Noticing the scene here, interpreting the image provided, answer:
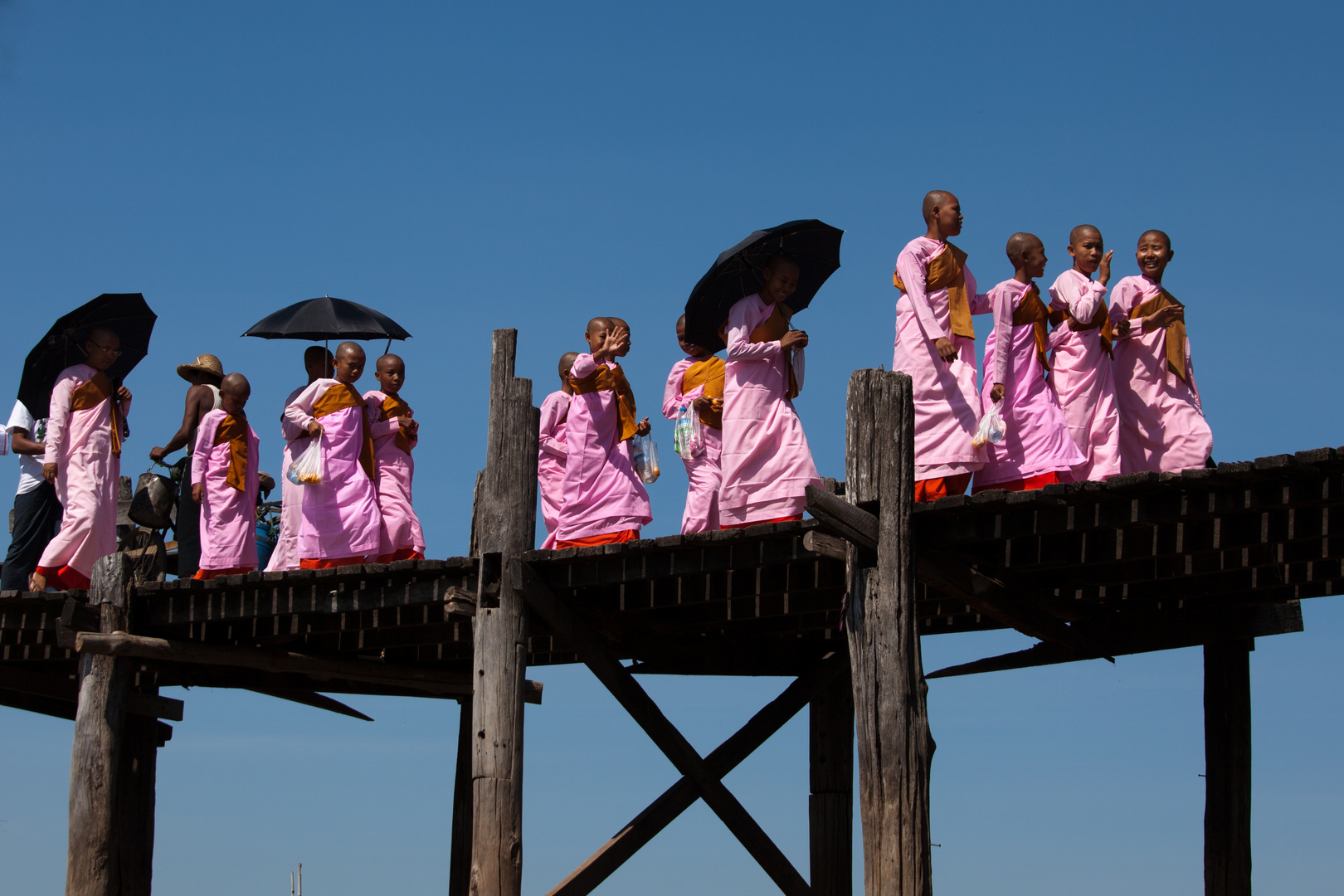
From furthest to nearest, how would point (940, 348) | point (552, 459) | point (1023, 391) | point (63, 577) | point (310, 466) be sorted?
point (552, 459), point (63, 577), point (310, 466), point (1023, 391), point (940, 348)

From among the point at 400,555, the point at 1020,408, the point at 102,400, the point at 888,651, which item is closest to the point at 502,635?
the point at 400,555

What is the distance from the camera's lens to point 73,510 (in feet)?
35.9

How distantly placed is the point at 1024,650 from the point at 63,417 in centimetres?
639

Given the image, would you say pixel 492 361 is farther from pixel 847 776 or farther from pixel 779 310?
pixel 847 776

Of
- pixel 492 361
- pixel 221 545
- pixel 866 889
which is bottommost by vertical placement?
pixel 866 889

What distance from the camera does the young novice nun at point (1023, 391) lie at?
9086 mm

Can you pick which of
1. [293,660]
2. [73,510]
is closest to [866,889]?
[293,660]

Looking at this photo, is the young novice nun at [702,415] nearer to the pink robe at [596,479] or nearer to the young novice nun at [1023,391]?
the pink robe at [596,479]

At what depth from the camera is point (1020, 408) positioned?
30.2 feet

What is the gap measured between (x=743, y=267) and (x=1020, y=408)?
5.75 ft

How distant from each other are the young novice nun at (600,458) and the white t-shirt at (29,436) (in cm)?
352

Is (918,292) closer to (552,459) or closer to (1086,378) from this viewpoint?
(1086,378)

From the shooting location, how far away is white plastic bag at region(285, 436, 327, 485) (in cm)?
1079

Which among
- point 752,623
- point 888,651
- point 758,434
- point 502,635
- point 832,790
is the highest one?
point 758,434
